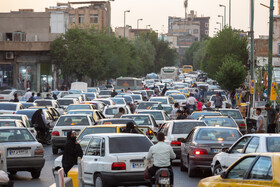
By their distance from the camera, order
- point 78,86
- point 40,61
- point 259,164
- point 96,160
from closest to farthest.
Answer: point 259,164, point 96,160, point 78,86, point 40,61

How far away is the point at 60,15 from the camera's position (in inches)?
4309

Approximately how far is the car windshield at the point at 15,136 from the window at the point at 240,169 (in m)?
9.49

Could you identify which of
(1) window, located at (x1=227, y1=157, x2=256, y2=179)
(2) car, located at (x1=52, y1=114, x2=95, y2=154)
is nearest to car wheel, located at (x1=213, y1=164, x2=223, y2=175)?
(1) window, located at (x1=227, y1=157, x2=256, y2=179)

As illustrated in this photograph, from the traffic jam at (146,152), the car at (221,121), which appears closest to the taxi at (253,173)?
the traffic jam at (146,152)

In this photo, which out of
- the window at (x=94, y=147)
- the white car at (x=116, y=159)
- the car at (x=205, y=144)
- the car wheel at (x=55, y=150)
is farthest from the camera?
the car wheel at (x=55, y=150)

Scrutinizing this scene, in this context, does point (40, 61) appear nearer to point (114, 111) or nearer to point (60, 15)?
point (60, 15)

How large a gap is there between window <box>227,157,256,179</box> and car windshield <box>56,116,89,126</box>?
53.8 ft

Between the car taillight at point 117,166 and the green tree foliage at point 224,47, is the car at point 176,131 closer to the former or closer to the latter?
the car taillight at point 117,166

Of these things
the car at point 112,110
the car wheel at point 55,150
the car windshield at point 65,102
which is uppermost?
the car at point 112,110

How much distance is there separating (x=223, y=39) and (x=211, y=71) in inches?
156

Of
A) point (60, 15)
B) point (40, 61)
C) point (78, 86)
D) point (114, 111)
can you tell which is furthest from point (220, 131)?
point (60, 15)

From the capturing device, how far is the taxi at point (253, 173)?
359 inches

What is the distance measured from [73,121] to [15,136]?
7670 millimetres

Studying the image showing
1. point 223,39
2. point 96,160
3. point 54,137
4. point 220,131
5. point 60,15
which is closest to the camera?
point 96,160
